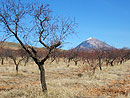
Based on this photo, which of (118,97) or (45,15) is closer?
(118,97)

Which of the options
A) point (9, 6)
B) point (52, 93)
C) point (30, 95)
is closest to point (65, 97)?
point (52, 93)

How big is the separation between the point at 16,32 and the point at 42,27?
4.79 feet

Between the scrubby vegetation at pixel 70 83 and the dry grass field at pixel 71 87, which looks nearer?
the dry grass field at pixel 71 87

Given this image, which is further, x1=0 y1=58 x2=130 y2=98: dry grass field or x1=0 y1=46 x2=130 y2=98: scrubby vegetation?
x1=0 y1=46 x2=130 y2=98: scrubby vegetation

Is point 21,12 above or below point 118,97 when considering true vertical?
above

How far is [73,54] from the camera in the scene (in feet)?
141

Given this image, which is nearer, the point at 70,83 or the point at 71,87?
the point at 71,87

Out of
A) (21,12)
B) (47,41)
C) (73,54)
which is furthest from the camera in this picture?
(73,54)

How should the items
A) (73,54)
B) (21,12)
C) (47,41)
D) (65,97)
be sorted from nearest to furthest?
(65,97) → (21,12) → (47,41) → (73,54)

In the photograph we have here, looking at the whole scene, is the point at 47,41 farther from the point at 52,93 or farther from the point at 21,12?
the point at 52,93

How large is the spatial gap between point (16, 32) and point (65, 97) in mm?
4331

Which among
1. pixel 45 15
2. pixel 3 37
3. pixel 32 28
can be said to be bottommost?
pixel 3 37

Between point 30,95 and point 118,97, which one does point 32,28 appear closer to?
point 30,95

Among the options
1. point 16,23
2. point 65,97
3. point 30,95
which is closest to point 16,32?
point 16,23
